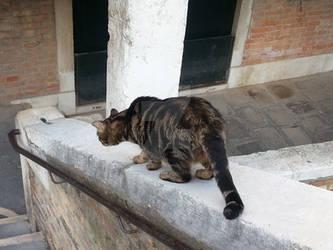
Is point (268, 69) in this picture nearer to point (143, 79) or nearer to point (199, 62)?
point (199, 62)

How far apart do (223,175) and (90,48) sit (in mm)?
4613

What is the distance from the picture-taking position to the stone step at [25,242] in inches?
201

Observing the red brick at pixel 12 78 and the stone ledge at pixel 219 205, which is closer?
the stone ledge at pixel 219 205

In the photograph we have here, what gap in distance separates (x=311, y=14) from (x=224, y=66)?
1.68 meters

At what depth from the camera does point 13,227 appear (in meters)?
5.68

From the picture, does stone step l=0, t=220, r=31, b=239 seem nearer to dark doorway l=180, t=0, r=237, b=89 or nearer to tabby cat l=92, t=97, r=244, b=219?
tabby cat l=92, t=97, r=244, b=219

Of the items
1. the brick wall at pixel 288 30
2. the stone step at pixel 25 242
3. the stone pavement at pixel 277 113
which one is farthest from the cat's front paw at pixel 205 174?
the brick wall at pixel 288 30

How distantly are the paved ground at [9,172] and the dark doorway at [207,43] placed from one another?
2724mm

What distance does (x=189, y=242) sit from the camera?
2.49 m

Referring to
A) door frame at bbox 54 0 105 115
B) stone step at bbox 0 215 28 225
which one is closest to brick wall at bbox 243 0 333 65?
door frame at bbox 54 0 105 115

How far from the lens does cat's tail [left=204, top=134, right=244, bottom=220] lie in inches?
86.0

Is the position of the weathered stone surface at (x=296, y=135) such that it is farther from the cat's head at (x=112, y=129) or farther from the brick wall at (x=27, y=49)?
the cat's head at (x=112, y=129)

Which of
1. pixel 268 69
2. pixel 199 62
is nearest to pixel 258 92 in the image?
pixel 268 69

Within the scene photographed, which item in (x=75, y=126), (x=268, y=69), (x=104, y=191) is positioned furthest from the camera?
(x=268, y=69)
